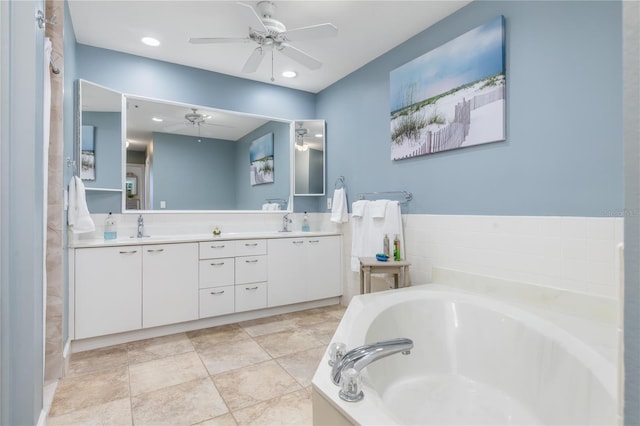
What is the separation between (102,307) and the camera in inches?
99.8

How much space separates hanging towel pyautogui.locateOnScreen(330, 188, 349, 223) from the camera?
11.8 ft

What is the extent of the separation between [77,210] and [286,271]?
73.0 inches

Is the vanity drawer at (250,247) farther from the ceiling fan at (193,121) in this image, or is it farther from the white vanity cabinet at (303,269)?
the ceiling fan at (193,121)

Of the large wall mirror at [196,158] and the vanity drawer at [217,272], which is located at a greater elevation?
the large wall mirror at [196,158]

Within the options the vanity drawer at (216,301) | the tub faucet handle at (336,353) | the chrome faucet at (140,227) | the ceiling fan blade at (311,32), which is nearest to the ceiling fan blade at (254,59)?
the ceiling fan blade at (311,32)

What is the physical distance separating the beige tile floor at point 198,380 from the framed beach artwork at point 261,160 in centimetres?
166

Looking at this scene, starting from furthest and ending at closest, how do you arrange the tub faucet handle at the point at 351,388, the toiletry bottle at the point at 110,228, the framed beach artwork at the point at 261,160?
the framed beach artwork at the point at 261,160 → the toiletry bottle at the point at 110,228 → the tub faucet handle at the point at 351,388

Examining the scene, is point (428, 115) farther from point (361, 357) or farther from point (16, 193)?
point (16, 193)

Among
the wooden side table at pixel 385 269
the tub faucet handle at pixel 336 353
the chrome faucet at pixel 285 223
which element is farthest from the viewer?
the chrome faucet at pixel 285 223

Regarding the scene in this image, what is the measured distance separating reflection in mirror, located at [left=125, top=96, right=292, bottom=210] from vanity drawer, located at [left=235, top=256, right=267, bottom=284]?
72cm

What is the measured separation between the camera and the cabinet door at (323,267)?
139 inches

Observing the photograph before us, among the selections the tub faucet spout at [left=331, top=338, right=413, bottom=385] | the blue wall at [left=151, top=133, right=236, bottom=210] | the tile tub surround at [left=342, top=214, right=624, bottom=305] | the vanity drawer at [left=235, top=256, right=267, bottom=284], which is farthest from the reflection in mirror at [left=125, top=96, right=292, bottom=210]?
the tub faucet spout at [left=331, top=338, right=413, bottom=385]

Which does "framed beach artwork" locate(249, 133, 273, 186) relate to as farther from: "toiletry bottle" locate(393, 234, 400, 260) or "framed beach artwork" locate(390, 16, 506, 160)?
"toiletry bottle" locate(393, 234, 400, 260)

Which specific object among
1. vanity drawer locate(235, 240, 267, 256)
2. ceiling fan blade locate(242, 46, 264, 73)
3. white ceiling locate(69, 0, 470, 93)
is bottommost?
vanity drawer locate(235, 240, 267, 256)
